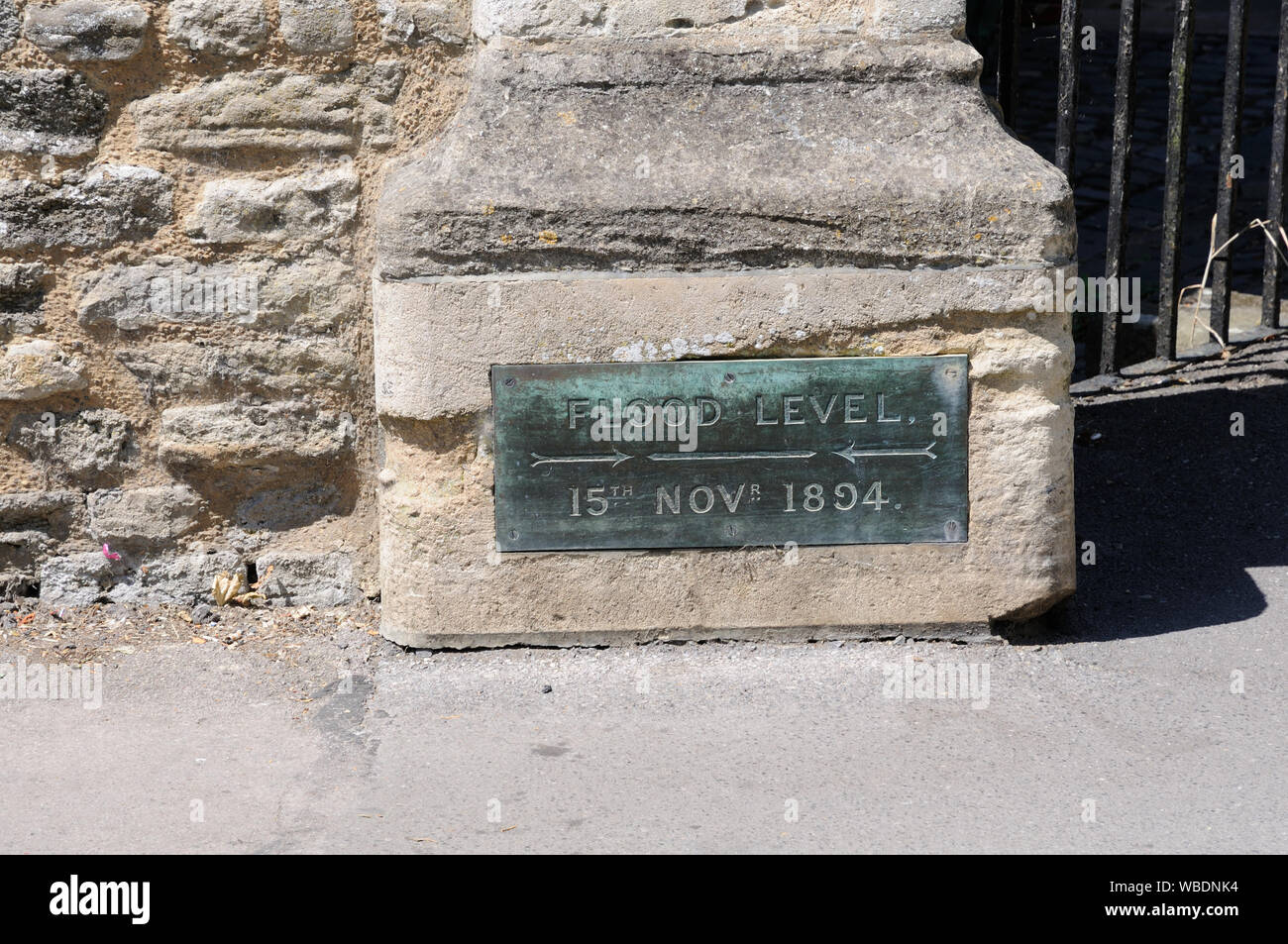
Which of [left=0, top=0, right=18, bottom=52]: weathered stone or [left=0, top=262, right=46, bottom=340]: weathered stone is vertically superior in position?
[left=0, top=0, right=18, bottom=52]: weathered stone

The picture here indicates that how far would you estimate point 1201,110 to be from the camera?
27.9 ft

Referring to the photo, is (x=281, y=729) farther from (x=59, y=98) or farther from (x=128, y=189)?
(x=59, y=98)

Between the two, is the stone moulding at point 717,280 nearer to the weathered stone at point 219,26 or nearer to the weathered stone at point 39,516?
the weathered stone at point 219,26

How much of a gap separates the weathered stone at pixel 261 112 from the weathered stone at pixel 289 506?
720 mm

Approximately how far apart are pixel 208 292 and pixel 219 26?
527mm

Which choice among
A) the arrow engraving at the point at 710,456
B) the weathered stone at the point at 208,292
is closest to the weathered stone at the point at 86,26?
the weathered stone at the point at 208,292

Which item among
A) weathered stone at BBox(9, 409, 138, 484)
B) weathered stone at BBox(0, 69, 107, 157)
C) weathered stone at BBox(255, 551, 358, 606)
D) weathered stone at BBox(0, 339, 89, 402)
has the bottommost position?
weathered stone at BBox(255, 551, 358, 606)

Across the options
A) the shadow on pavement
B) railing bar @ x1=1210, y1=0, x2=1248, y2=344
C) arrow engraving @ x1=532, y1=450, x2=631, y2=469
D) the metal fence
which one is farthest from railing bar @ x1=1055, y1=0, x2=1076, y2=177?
arrow engraving @ x1=532, y1=450, x2=631, y2=469

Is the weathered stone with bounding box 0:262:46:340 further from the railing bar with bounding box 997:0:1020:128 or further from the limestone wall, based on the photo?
the railing bar with bounding box 997:0:1020:128

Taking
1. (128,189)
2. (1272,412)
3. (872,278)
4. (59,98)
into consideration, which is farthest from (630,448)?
(1272,412)

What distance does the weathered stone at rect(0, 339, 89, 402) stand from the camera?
9.97 feet

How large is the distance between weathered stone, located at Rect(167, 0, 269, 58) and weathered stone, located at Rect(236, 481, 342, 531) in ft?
2.97

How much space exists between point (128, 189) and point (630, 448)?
1.14 meters

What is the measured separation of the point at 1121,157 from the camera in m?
4.18
